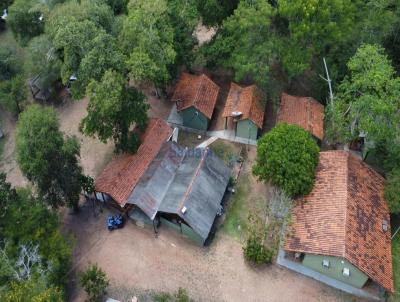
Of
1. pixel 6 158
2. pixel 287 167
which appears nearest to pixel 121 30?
pixel 6 158

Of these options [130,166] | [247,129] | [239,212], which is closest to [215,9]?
[247,129]

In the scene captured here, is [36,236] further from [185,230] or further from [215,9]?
[215,9]

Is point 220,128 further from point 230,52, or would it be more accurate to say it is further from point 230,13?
point 230,13

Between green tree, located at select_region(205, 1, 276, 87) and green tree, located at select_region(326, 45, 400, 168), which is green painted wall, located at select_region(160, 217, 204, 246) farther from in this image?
green tree, located at select_region(205, 1, 276, 87)

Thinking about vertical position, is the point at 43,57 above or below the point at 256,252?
above

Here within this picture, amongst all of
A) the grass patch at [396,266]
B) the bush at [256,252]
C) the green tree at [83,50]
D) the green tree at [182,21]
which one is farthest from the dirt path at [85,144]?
the grass patch at [396,266]

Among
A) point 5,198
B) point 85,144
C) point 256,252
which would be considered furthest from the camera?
point 85,144
